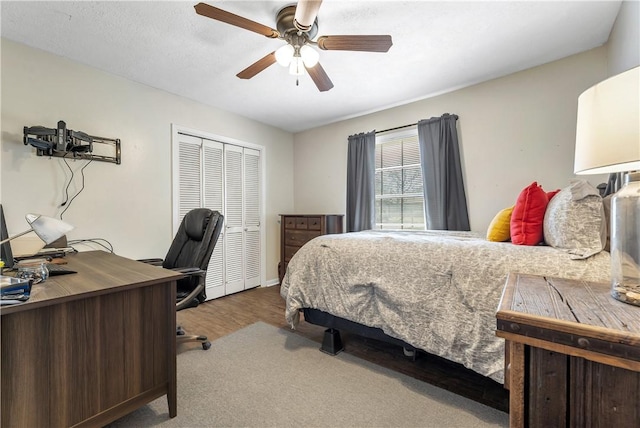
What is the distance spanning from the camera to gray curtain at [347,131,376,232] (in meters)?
3.51

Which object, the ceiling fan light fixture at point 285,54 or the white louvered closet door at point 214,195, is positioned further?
the white louvered closet door at point 214,195

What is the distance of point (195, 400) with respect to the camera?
4.97ft

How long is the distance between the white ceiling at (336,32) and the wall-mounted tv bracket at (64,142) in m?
0.69

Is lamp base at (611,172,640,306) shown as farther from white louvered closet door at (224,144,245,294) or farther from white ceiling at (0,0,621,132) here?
white louvered closet door at (224,144,245,294)

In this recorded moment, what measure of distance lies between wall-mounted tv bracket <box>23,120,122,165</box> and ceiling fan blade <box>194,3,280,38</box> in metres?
1.50

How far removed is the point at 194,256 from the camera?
6.88 ft

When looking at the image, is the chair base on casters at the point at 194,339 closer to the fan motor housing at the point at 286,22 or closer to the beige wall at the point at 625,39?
the fan motor housing at the point at 286,22

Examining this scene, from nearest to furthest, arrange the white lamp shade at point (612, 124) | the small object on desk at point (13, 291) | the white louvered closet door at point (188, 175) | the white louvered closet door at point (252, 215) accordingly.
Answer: the white lamp shade at point (612, 124)
the small object on desk at point (13, 291)
the white louvered closet door at point (188, 175)
the white louvered closet door at point (252, 215)

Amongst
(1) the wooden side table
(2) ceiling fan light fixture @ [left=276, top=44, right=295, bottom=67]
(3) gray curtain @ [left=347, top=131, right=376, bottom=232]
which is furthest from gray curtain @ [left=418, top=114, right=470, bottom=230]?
(1) the wooden side table

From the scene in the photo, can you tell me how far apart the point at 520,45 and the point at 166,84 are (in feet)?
10.6

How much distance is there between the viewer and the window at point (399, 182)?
10.7ft

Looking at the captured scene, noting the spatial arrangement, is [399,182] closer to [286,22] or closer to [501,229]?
[501,229]

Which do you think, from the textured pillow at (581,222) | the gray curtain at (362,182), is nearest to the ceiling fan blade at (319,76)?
the gray curtain at (362,182)

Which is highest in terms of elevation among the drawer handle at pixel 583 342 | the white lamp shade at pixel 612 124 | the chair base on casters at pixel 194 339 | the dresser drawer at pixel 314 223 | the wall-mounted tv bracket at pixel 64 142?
the wall-mounted tv bracket at pixel 64 142
